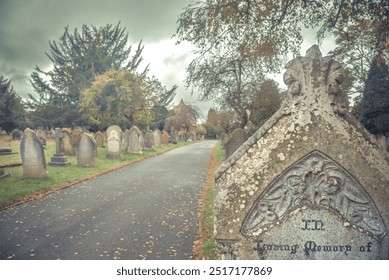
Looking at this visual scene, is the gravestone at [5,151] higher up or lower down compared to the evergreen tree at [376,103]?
lower down

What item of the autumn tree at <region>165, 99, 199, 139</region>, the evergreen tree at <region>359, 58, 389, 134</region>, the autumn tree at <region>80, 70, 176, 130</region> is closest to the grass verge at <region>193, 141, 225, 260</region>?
the evergreen tree at <region>359, 58, 389, 134</region>

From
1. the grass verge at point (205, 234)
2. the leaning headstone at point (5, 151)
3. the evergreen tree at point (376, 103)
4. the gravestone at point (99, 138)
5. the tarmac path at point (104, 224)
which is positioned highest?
the evergreen tree at point (376, 103)

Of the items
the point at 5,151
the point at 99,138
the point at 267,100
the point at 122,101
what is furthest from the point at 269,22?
the point at 99,138

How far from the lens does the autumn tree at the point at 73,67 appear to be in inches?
303

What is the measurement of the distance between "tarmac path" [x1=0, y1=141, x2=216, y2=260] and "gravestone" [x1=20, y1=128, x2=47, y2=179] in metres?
1.50

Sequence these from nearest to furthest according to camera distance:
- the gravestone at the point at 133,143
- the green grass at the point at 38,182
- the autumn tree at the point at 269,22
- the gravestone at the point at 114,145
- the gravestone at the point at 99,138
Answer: the autumn tree at the point at 269,22 < the green grass at the point at 38,182 < the gravestone at the point at 114,145 < the gravestone at the point at 133,143 < the gravestone at the point at 99,138

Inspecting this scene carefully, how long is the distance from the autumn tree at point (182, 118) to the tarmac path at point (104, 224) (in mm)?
35328

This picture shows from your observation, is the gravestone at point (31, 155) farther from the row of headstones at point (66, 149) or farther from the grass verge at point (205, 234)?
the grass verge at point (205, 234)

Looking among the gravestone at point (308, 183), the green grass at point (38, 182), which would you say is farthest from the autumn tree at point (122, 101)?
the gravestone at point (308, 183)

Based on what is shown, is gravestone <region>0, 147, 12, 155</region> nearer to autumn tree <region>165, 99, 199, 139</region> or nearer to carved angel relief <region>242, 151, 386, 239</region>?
carved angel relief <region>242, 151, 386, 239</region>

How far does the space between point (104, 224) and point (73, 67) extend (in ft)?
29.5
